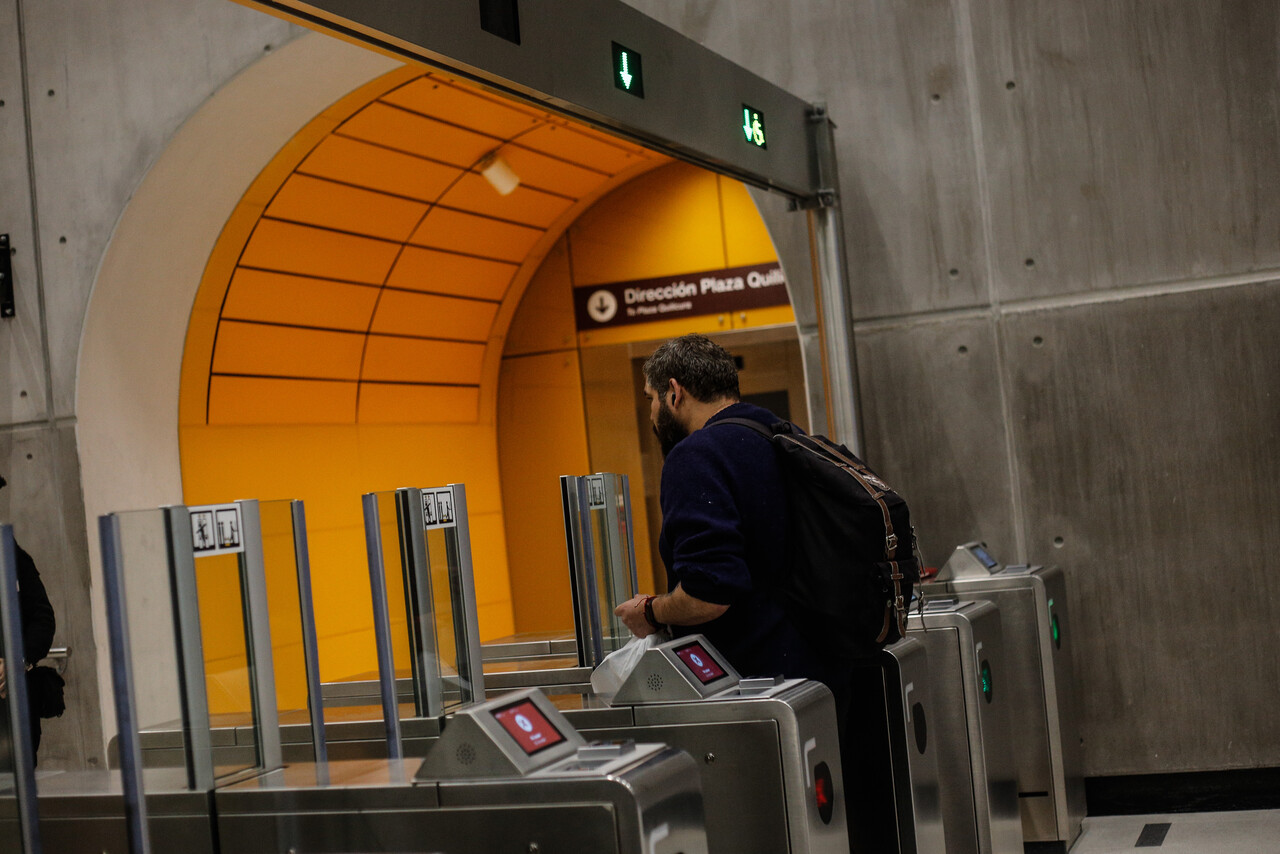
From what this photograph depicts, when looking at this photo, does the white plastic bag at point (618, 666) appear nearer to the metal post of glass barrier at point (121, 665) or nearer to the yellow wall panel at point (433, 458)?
the metal post of glass barrier at point (121, 665)

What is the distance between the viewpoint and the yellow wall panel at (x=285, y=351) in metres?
6.34

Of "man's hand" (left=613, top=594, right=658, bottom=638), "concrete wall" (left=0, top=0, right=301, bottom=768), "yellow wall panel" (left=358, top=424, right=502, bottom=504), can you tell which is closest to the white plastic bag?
"man's hand" (left=613, top=594, right=658, bottom=638)

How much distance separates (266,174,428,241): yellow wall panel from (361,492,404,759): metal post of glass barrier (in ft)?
12.9

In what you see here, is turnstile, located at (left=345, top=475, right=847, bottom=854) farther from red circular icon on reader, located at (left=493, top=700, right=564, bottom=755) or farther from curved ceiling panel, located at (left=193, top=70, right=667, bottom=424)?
curved ceiling panel, located at (left=193, top=70, right=667, bottom=424)

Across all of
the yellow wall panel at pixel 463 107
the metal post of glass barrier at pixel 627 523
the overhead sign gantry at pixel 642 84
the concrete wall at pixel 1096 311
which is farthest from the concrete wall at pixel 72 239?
the metal post of glass barrier at pixel 627 523

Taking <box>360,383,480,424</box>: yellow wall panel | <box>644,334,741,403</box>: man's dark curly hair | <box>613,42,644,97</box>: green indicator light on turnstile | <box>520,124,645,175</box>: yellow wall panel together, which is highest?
<box>520,124,645,175</box>: yellow wall panel

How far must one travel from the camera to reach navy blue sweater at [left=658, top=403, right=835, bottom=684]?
8.40 ft

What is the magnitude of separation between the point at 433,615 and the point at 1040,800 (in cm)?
259

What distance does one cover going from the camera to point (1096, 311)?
472cm

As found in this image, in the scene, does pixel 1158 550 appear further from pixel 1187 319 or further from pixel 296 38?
pixel 296 38

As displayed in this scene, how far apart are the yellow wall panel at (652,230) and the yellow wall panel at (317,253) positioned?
1352mm

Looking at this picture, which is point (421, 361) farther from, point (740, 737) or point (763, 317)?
point (740, 737)

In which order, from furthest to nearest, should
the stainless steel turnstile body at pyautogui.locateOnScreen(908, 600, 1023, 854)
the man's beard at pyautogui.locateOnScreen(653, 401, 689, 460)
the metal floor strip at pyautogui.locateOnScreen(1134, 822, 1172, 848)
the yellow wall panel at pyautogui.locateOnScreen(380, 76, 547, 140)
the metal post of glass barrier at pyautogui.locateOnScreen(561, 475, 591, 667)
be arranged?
the yellow wall panel at pyautogui.locateOnScreen(380, 76, 547, 140) < the metal floor strip at pyautogui.locateOnScreen(1134, 822, 1172, 848) < the stainless steel turnstile body at pyautogui.locateOnScreen(908, 600, 1023, 854) < the metal post of glass barrier at pyautogui.locateOnScreen(561, 475, 591, 667) < the man's beard at pyautogui.locateOnScreen(653, 401, 689, 460)

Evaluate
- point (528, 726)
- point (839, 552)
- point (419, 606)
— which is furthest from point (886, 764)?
point (528, 726)
